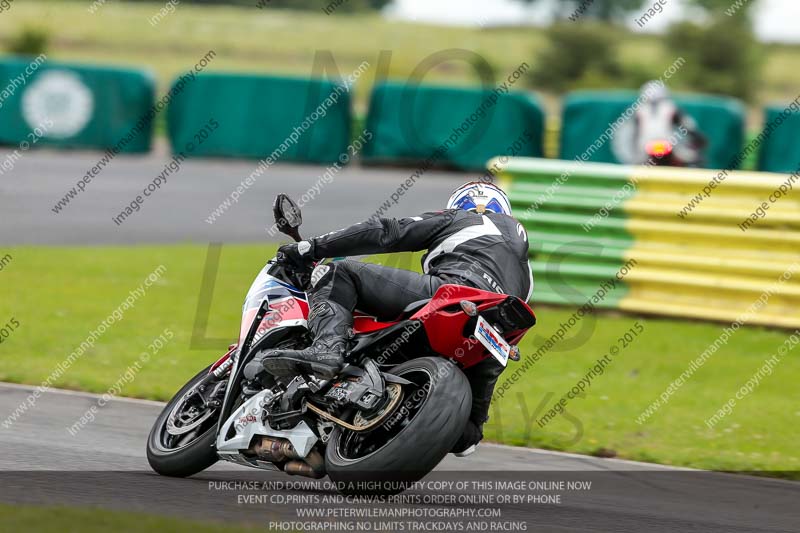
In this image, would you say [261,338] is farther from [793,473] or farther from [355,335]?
[793,473]

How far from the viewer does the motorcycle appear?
5.45 m

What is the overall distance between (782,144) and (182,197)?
10088mm

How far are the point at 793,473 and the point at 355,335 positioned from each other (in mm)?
3052

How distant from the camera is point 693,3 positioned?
195 feet

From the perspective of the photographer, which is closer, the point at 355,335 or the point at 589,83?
the point at 355,335

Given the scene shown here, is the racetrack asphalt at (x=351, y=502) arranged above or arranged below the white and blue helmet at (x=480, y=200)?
below

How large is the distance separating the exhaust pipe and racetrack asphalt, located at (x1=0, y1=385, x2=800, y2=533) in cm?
13

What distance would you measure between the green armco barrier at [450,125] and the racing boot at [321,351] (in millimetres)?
18228

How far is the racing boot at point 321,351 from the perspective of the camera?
584 cm

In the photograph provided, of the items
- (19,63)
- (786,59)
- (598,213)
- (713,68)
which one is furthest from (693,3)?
(598,213)

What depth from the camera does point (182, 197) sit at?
19266 mm

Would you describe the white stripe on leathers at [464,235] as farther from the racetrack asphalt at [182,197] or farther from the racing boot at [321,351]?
the racetrack asphalt at [182,197]

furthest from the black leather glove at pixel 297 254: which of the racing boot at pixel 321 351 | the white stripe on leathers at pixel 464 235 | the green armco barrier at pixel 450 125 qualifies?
the green armco barrier at pixel 450 125

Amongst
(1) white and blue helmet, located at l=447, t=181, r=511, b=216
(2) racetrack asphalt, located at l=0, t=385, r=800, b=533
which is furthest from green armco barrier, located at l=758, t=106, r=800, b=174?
(1) white and blue helmet, located at l=447, t=181, r=511, b=216
